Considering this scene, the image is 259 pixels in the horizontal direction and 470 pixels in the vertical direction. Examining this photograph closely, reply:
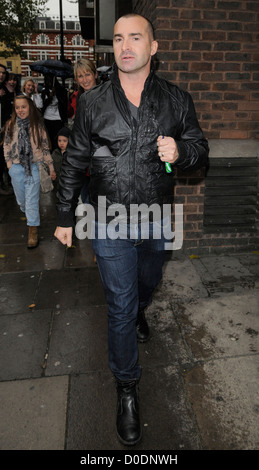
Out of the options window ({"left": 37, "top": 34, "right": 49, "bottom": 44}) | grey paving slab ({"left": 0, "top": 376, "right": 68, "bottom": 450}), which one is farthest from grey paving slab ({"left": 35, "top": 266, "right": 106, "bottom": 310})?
window ({"left": 37, "top": 34, "right": 49, "bottom": 44})

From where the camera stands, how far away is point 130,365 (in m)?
2.26

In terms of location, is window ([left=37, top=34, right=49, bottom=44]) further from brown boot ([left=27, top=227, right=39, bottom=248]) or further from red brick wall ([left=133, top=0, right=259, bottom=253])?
brown boot ([left=27, top=227, right=39, bottom=248])

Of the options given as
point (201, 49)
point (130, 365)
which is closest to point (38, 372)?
point (130, 365)

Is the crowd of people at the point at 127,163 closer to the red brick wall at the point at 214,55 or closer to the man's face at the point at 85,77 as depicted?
the red brick wall at the point at 214,55

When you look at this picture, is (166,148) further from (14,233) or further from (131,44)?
(14,233)

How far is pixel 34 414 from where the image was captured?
233 centimetres

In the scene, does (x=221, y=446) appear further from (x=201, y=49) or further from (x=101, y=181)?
(x=201, y=49)

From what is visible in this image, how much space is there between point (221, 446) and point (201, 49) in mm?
3918

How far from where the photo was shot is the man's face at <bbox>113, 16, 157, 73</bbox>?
2.07 meters

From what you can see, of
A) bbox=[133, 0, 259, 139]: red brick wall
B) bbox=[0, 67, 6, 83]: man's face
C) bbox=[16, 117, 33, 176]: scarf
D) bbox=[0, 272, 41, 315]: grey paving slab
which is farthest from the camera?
bbox=[0, 67, 6, 83]: man's face

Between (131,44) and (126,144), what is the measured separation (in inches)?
22.3

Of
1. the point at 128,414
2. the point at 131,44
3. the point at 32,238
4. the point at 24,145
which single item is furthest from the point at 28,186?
the point at 128,414

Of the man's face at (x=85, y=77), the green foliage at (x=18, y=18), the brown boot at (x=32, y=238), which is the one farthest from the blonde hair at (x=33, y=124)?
the green foliage at (x=18, y=18)

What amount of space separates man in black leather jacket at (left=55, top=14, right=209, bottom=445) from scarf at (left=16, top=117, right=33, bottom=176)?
9.21 feet
